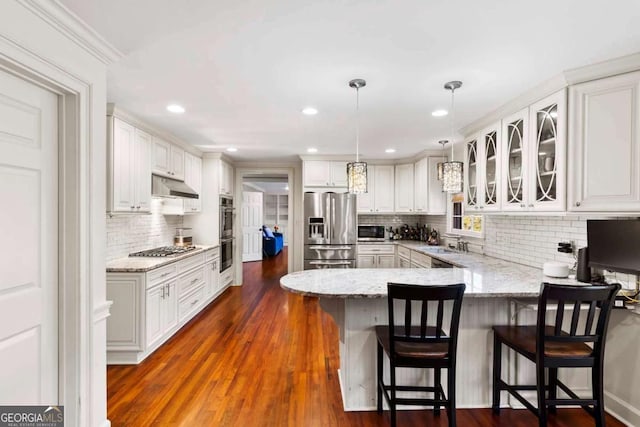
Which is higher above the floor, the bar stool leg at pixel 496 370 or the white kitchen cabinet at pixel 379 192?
the white kitchen cabinet at pixel 379 192

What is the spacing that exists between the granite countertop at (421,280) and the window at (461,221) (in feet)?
3.73

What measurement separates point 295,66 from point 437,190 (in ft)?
12.3

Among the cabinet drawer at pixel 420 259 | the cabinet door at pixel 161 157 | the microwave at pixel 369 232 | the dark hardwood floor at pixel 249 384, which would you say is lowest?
the dark hardwood floor at pixel 249 384

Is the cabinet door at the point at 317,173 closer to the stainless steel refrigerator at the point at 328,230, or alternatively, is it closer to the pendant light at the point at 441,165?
the stainless steel refrigerator at the point at 328,230

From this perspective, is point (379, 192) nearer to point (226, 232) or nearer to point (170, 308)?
point (226, 232)

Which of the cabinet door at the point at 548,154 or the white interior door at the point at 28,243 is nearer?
the white interior door at the point at 28,243

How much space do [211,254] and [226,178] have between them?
56.8 inches

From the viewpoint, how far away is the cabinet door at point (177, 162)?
4.19 meters

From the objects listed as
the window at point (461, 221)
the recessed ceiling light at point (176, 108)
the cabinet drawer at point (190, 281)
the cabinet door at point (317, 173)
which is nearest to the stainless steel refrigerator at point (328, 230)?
the cabinet door at point (317, 173)

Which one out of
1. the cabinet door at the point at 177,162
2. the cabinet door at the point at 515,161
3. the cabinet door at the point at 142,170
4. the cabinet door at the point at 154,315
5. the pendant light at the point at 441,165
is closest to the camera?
the cabinet door at the point at 515,161

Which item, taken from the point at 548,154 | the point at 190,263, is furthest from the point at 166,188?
the point at 548,154

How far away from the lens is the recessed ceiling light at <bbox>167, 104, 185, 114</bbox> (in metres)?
2.97

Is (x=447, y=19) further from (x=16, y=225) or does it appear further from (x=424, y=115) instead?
(x=16, y=225)

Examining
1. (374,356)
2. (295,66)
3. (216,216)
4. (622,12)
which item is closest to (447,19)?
(622,12)
